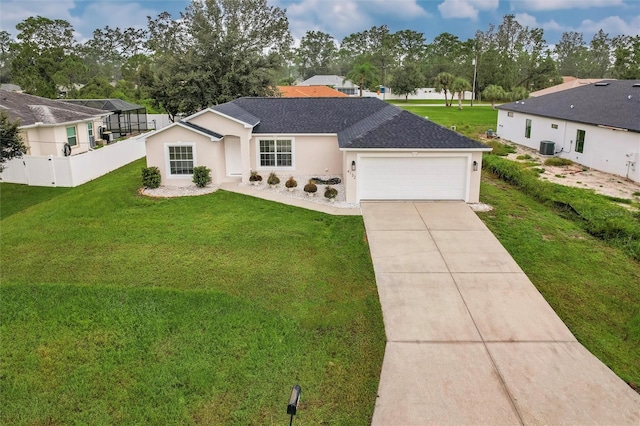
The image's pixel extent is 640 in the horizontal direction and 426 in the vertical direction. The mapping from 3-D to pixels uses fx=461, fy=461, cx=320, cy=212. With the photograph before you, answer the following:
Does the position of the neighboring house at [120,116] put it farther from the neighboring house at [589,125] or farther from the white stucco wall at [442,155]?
the neighboring house at [589,125]

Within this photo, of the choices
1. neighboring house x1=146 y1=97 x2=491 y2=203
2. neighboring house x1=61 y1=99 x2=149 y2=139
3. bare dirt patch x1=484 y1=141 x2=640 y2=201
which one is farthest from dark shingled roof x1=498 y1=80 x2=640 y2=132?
neighboring house x1=61 y1=99 x2=149 y2=139

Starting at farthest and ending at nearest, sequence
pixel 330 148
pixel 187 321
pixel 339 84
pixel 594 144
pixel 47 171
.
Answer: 1. pixel 339 84
2. pixel 594 144
3. pixel 330 148
4. pixel 47 171
5. pixel 187 321

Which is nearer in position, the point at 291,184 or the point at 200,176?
the point at 291,184

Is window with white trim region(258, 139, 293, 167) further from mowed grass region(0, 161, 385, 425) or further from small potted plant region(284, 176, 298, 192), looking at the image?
mowed grass region(0, 161, 385, 425)

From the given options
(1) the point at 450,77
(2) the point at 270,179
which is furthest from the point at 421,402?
(1) the point at 450,77

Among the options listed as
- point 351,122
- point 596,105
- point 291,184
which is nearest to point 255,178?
point 291,184

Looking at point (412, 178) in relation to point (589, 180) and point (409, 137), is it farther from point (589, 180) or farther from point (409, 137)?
point (589, 180)

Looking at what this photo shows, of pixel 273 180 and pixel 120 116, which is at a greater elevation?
pixel 120 116

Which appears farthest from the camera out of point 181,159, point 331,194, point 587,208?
point 181,159

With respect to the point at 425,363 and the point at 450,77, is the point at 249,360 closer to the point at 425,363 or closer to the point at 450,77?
the point at 425,363
